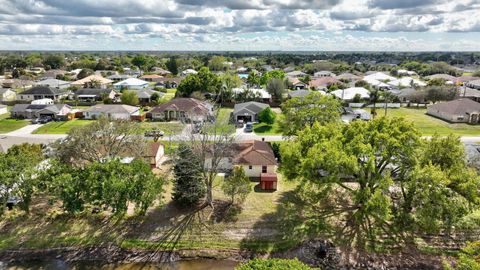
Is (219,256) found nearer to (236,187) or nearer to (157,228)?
(157,228)

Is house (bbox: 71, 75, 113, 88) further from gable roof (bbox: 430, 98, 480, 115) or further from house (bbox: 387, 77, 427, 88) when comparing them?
gable roof (bbox: 430, 98, 480, 115)

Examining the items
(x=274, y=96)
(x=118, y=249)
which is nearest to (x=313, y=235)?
(x=118, y=249)

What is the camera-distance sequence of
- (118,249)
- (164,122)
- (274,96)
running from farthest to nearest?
1. (274,96)
2. (164,122)
3. (118,249)

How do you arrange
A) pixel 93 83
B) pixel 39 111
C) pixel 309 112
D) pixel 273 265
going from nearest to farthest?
pixel 273 265
pixel 309 112
pixel 39 111
pixel 93 83

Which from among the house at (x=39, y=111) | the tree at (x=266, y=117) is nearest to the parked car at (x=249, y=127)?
the tree at (x=266, y=117)

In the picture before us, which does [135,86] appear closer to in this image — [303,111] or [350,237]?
[303,111]

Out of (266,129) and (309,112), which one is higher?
(309,112)

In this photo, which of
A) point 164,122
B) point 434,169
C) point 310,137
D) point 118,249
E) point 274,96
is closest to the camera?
point 434,169

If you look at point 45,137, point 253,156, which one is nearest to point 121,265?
point 253,156
